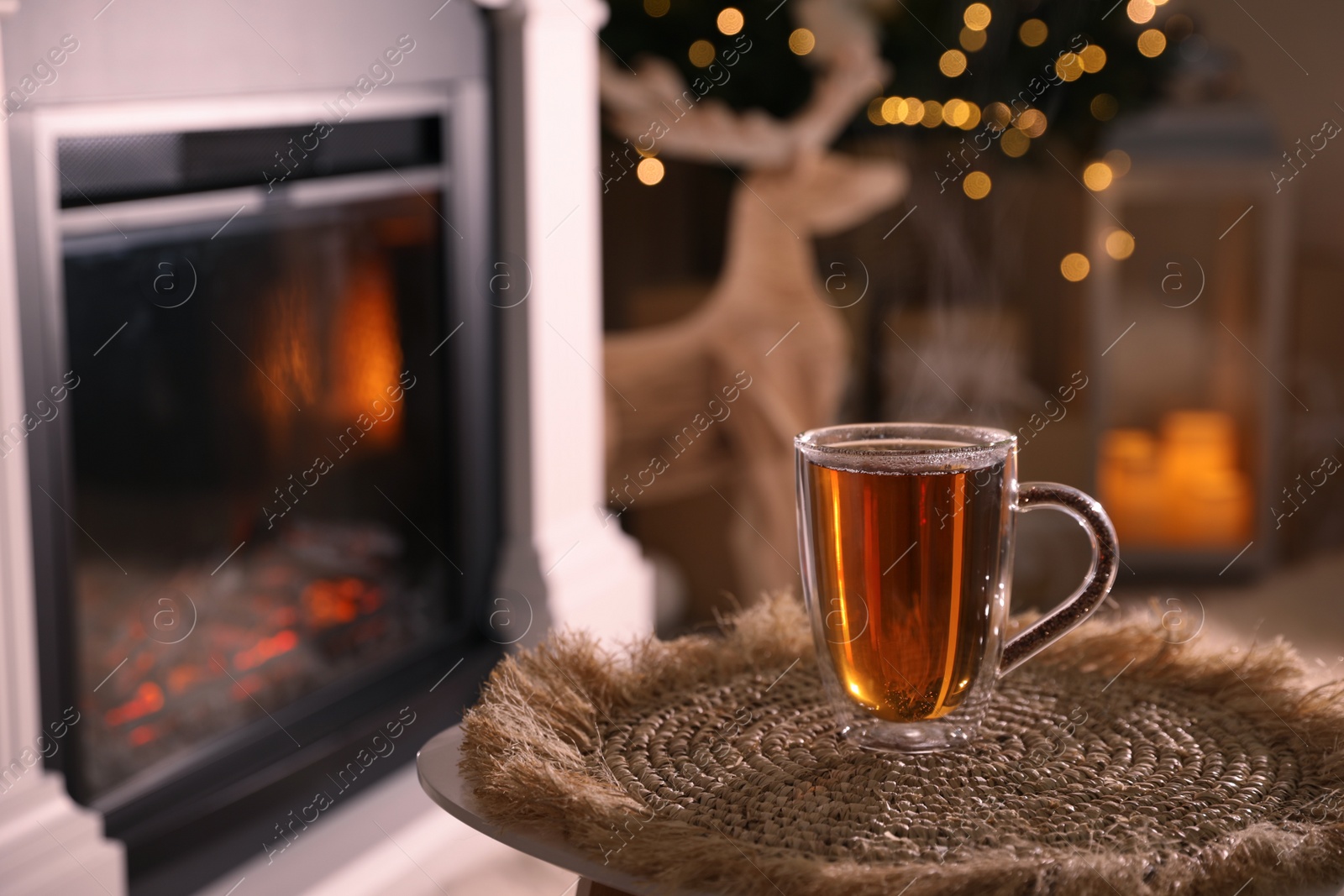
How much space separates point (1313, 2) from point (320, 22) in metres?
2.28

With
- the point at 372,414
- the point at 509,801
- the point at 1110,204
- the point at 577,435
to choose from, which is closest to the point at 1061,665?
the point at 509,801

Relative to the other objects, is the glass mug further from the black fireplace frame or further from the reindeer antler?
the reindeer antler

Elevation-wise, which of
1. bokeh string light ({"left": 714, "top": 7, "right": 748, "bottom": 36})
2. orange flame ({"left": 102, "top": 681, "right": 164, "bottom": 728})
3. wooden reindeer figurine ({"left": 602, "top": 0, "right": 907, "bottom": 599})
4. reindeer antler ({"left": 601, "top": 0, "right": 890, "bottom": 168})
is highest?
bokeh string light ({"left": 714, "top": 7, "right": 748, "bottom": 36})

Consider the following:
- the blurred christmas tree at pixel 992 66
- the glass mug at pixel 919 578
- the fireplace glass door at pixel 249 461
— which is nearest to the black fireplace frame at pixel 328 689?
the fireplace glass door at pixel 249 461

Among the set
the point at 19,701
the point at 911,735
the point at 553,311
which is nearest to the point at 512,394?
the point at 553,311

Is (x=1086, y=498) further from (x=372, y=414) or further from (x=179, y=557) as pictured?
(x=372, y=414)

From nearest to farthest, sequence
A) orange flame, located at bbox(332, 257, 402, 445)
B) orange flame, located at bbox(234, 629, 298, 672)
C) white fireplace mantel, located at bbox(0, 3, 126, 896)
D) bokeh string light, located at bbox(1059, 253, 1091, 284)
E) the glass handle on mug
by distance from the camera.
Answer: the glass handle on mug < white fireplace mantel, located at bbox(0, 3, 126, 896) < orange flame, located at bbox(234, 629, 298, 672) < orange flame, located at bbox(332, 257, 402, 445) < bokeh string light, located at bbox(1059, 253, 1091, 284)

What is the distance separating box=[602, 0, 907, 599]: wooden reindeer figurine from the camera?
2.16 meters

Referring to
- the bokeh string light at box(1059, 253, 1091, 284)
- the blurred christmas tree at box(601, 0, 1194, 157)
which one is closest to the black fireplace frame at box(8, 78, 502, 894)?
the blurred christmas tree at box(601, 0, 1194, 157)

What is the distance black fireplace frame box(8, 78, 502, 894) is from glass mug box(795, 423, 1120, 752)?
1.63 feet

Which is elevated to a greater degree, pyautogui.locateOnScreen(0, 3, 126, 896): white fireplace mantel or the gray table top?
the gray table top

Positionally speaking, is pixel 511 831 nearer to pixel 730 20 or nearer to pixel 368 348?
pixel 368 348

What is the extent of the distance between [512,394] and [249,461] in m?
0.48

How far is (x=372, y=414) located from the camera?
5.41 feet
